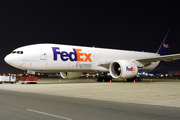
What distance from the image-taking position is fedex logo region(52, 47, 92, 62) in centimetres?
2158

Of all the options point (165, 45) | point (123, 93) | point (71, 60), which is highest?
point (165, 45)

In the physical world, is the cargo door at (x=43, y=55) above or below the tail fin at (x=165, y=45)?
below

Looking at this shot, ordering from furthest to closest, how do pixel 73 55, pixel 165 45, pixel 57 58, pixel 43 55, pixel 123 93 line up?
pixel 165 45
pixel 73 55
pixel 57 58
pixel 43 55
pixel 123 93

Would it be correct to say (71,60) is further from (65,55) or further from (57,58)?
(57,58)

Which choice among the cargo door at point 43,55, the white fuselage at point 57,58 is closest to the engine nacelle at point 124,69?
the white fuselage at point 57,58

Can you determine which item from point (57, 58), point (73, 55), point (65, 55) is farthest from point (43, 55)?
point (73, 55)

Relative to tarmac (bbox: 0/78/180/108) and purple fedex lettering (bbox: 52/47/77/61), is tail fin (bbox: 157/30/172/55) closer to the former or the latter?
purple fedex lettering (bbox: 52/47/77/61)

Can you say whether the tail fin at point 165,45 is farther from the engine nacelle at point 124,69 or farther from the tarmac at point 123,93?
the tarmac at point 123,93

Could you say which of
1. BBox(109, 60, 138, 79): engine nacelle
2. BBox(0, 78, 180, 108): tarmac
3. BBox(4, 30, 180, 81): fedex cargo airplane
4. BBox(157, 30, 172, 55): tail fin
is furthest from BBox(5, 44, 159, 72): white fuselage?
BBox(157, 30, 172, 55): tail fin

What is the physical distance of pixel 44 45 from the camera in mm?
21531

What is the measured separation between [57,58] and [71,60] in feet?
5.63

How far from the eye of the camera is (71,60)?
22406 millimetres

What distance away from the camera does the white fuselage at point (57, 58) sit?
66.2ft

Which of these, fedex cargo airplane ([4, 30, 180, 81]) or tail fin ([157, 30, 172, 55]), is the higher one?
tail fin ([157, 30, 172, 55])
